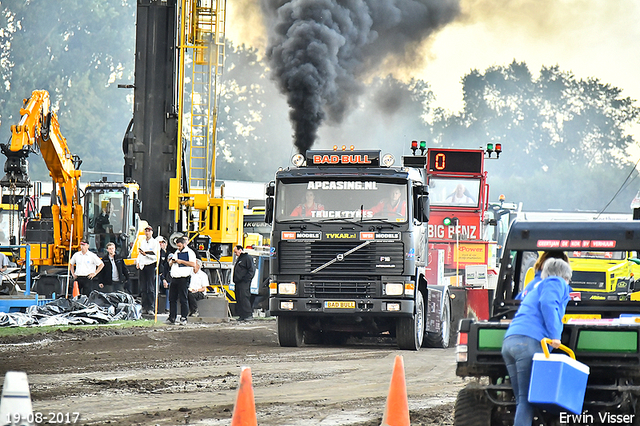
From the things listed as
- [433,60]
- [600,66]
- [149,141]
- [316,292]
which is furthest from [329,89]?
[600,66]

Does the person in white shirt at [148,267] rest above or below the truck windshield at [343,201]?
below

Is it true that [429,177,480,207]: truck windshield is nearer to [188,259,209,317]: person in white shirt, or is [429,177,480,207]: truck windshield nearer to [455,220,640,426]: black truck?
[188,259,209,317]: person in white shirt

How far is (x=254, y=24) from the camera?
30125 millimetres

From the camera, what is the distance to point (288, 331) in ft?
54.3

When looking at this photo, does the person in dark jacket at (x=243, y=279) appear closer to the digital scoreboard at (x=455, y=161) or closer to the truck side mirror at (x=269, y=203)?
the truck side mirror at (x=269, y=203)

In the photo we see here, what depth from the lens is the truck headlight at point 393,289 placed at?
15.8 meters

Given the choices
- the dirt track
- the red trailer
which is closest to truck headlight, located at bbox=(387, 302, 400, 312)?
the dirt track

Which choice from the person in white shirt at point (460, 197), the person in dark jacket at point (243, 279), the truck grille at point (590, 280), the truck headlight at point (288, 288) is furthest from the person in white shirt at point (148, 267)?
the truck grille at point (590, 280)

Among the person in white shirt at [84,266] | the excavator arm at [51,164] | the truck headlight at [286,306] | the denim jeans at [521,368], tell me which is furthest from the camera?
the excavator arm at [51,164]

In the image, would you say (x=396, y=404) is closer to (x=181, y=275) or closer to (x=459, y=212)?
(x=181, y=275)

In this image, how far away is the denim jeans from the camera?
21.1 feet

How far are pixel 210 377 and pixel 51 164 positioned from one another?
15.7 meters

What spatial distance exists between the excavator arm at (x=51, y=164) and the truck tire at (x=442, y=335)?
33.8 ft

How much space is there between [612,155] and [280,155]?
28.8 m
